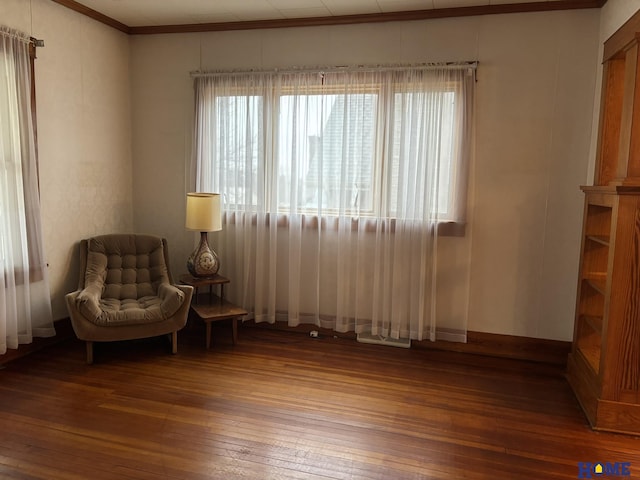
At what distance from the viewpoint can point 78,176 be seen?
A: 405cm

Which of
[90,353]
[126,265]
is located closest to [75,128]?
[126,265]

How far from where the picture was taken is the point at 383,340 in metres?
4.13

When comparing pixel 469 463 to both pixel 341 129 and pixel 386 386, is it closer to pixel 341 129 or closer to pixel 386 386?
pixel 386 386

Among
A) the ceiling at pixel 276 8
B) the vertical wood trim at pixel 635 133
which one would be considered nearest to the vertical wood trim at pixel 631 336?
the vertical wood trim at pixel 635 133

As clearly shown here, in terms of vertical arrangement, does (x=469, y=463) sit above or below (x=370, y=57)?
below

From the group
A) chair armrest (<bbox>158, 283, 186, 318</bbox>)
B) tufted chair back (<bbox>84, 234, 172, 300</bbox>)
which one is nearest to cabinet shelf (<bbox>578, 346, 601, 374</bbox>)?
chair armrest (<bbox>158, 283, 186, 318</bbox>)

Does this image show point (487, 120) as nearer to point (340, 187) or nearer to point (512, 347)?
point (340, 187)

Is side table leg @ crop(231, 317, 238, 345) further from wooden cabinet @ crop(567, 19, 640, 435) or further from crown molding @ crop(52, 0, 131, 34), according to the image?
crown molding @ crop(52, 0, 131, 34)

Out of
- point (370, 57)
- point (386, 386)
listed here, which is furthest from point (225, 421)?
point (370, 57)

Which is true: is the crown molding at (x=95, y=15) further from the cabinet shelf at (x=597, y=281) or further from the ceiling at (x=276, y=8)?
the cabinet shelf at (x=597, y=281)

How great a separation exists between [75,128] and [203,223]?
1320 mm

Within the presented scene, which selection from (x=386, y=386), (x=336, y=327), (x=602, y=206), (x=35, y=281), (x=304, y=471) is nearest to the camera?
(x=304, y=471)

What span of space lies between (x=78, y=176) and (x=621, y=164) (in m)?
3.98

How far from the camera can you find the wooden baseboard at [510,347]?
149 inches
